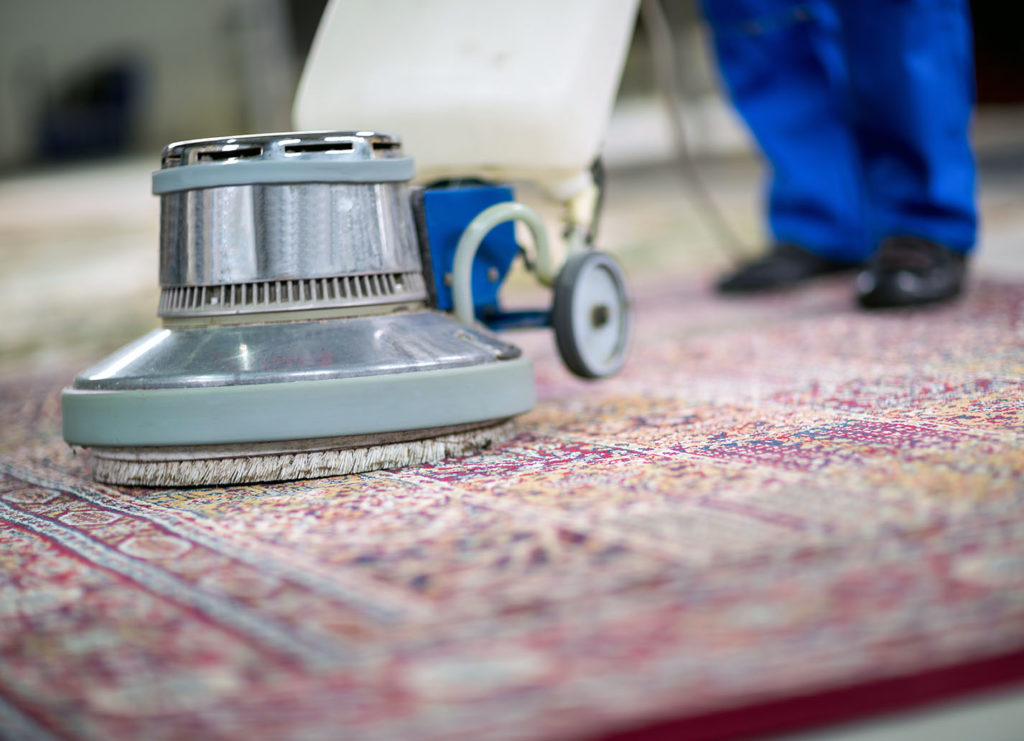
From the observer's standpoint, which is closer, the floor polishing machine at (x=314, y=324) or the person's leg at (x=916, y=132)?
the floor polishing machine at (x=314, y=324)

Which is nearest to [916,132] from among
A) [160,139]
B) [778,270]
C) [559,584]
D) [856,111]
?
[856,111]

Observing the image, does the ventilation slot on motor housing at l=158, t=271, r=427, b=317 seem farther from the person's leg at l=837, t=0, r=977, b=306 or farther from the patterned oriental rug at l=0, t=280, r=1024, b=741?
the person's leg at l=837, t=0, r=977, b=306

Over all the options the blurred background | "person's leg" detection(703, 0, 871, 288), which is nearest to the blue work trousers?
"person's leg" detection(703, 0, 871, 288)

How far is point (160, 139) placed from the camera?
11.0 m

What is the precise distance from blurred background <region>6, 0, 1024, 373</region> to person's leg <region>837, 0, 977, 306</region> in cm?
31

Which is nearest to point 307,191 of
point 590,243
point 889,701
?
point 590,243

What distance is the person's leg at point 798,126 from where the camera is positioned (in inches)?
84.4

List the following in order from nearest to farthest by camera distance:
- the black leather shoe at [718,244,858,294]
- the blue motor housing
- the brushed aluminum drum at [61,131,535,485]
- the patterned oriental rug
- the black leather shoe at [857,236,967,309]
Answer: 1. the patterned oriental rug
2. the brushed aluminum drum at [61,131,535,485]
3. the blue motor housing
4. the black leather shoe at [857,236,967,309]
5. the black leather shoe at [718,244,858,294]

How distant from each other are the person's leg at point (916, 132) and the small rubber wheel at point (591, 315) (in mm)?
625

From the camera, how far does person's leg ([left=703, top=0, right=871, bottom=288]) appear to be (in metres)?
2.14

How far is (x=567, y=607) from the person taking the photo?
61cm

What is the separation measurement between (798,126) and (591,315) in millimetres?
1156

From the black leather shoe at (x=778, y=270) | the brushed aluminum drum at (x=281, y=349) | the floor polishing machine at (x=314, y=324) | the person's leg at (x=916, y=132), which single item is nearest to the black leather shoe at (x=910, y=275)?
the person's leg at (x=916, y=132)

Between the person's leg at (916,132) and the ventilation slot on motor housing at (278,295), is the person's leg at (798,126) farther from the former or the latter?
the ventilation slot on motor housing at (278,295)
